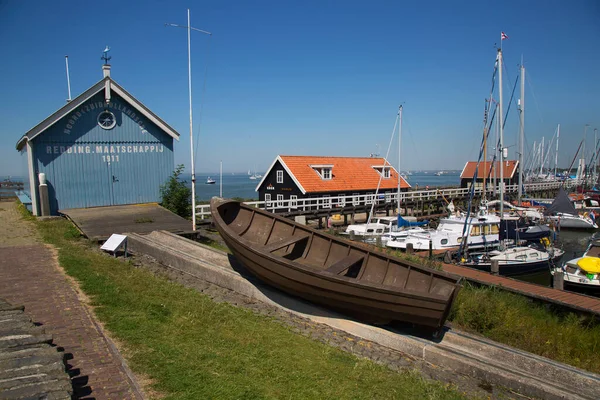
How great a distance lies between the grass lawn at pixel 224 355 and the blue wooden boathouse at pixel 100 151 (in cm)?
1201

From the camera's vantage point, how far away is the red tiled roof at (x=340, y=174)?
34.4 meters

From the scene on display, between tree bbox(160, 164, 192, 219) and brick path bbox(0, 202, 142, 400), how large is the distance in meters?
8.15

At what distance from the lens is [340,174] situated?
37625mm

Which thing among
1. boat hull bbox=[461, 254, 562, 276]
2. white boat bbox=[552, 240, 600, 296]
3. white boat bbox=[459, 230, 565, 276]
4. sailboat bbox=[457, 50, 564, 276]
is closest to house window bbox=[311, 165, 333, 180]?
sailboat bbox=[457, 50, 564, 276]

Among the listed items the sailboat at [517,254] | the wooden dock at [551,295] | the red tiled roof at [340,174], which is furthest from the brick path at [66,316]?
the red tiled roof at [340,174]

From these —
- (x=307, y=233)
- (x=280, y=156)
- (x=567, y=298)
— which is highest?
(x=280, y=156)

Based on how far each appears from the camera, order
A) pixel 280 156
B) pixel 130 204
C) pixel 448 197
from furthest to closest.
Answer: pixel 448 197 → pixel 280 156 → pixel 130 204

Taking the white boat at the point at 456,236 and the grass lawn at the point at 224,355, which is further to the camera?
the white boat at the point at 456,236

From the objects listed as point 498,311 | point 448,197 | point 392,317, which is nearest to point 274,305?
point 392,317

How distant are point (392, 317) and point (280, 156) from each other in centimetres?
2753

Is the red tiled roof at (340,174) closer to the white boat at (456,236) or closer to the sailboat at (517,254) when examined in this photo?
the white boat at (456,236)

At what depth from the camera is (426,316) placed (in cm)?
811

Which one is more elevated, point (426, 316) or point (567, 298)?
point (426, 316)

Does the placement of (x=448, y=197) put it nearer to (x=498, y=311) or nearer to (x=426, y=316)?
(x=498, y=311)
